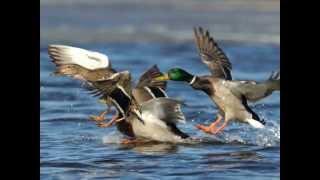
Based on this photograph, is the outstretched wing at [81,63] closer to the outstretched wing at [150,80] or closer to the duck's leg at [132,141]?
the outstretched wing at [150,80]

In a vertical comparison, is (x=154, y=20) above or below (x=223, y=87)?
above

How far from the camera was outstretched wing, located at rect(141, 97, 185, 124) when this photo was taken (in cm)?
824

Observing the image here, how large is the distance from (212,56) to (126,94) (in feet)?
2.63

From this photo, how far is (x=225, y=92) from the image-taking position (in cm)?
835

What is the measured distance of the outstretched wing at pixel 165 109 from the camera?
824 cm

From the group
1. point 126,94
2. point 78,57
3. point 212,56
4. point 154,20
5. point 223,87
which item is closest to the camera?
point 78,57

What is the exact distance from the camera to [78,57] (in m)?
8.06

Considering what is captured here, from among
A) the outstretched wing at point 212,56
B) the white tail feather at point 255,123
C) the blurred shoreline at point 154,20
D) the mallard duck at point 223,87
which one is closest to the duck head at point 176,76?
the mallard duck at point 223,87

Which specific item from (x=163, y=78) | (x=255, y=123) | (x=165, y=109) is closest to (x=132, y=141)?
(x=165, y=109)

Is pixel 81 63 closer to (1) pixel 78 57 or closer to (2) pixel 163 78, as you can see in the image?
(1) pixel 78 57

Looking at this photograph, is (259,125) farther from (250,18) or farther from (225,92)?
(250,18)

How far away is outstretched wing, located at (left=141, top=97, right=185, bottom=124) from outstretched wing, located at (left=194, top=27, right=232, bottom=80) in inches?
17.9

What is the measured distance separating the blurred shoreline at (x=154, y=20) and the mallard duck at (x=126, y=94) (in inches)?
328

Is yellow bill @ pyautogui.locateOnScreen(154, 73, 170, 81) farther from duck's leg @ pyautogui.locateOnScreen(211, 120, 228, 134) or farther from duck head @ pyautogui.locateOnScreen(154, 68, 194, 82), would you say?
duck's leg @ pyautogui.locateOnScreen(211, 120, 228, 134)
